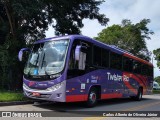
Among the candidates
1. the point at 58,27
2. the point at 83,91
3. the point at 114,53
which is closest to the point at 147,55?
Result: the point at 58,27

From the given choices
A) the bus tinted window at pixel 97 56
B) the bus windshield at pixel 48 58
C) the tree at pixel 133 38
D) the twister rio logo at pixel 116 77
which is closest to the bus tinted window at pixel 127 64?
the twister rio logo at pixel 116 77

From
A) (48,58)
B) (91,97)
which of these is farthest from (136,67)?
(48,58)

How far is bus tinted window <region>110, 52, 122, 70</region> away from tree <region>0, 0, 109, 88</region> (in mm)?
5344

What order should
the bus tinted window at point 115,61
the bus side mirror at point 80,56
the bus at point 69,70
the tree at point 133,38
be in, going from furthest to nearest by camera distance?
the tree at point 133,38 < the bus tinted window at point 115,61 < the bus at point 69,70 < the bus side mirror at point 80,56

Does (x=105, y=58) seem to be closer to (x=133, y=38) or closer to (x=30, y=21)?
(x=30, y=21)

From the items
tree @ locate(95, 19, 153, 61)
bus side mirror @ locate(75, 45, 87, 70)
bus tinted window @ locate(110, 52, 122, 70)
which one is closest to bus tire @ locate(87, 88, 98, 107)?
bus side mirror @ locate(75, 45, 87, 70)

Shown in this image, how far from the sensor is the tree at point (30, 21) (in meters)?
19.4

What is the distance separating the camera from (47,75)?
12.9 meters

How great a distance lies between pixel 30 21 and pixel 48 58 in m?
10.2

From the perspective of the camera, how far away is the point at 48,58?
13.4 meters

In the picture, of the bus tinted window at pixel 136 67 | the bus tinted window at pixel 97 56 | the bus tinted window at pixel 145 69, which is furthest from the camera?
the bus tinted window at pixel 145 69

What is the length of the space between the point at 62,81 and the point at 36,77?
1301 millimetres

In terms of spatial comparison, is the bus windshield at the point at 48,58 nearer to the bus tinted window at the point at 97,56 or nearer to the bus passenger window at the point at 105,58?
the bus tinted window at the point at 97,56

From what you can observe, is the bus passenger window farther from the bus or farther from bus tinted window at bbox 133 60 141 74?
bus tinted window at bbox 133 60 141 74
